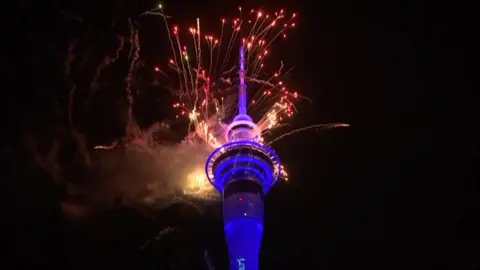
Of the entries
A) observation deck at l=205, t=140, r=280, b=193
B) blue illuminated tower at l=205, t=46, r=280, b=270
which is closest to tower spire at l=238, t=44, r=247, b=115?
blue illuminated tower at l=205, t=46, r=280, b=270

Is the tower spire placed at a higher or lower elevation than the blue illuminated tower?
higher

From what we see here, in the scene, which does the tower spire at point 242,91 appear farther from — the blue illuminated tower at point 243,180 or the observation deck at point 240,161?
the observation deck at point 240,161

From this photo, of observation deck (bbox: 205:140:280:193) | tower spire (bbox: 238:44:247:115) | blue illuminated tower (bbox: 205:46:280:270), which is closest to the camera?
tower spire (bbox: 238:44:247:115)

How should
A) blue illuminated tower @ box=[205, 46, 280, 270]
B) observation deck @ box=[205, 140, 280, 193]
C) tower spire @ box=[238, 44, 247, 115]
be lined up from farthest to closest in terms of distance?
1. blue illuminated tower @ box=[205, 46, 280, 270]
2. observation deck @ box=[205, 140, 280, 193]
3. tower spire @ box=[238, 44, 247, 115]

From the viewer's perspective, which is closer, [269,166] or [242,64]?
[242,64]

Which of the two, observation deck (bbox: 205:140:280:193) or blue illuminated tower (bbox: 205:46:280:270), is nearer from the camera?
observation deck (bbox: 205:140:280:193)

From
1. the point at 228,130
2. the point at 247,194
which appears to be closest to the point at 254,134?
the point at 228,130

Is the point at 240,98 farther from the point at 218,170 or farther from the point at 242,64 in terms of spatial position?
the point at 218,170

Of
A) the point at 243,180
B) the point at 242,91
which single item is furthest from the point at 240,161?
the point at 242,91

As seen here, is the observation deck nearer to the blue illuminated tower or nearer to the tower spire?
the blue illuminated tower
